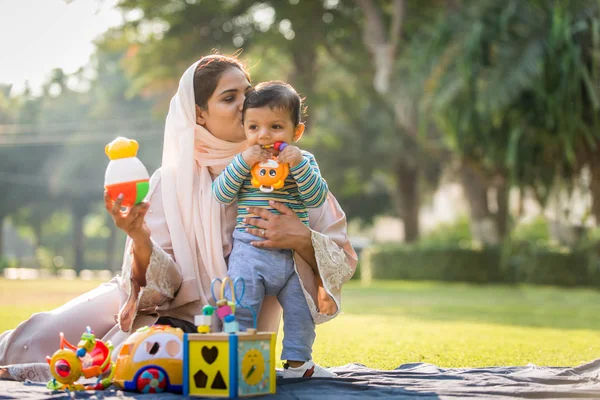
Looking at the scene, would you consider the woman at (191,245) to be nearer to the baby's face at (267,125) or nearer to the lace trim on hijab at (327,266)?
the lace trim on hijab at (327,266)

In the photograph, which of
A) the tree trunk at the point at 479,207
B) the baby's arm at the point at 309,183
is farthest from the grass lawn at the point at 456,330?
the tree trunk at the point at 479,207

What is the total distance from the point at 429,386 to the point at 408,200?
2581cm

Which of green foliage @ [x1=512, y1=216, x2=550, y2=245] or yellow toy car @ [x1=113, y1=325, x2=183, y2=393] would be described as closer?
yellow toy car @ [x1=113, y1=325, x2=183, y2=393]

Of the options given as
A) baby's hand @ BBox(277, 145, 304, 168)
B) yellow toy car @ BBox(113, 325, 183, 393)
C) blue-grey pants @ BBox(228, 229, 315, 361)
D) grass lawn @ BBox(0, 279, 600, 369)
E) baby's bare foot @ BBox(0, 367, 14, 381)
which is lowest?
grass lawn @ BBox(0, 279, 600, 369)

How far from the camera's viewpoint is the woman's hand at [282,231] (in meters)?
3.99

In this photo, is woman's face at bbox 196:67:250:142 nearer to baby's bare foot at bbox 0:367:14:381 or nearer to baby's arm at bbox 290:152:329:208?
baby's arm at bbox 290:152:329:208

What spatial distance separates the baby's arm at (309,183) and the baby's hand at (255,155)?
14 centimetres

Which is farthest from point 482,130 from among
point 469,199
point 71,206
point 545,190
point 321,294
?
point 71,206

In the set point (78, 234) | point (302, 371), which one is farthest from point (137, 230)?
point (78, 234)

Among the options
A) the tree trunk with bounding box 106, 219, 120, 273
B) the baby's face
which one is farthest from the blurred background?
the tree trunk with bounding box 106, 219, 120, 273

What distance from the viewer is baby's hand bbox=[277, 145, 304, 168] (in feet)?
12.8

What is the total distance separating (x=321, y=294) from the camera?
13.8 ft

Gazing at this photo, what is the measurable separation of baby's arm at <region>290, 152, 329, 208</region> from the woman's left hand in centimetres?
11

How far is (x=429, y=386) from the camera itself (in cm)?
393
